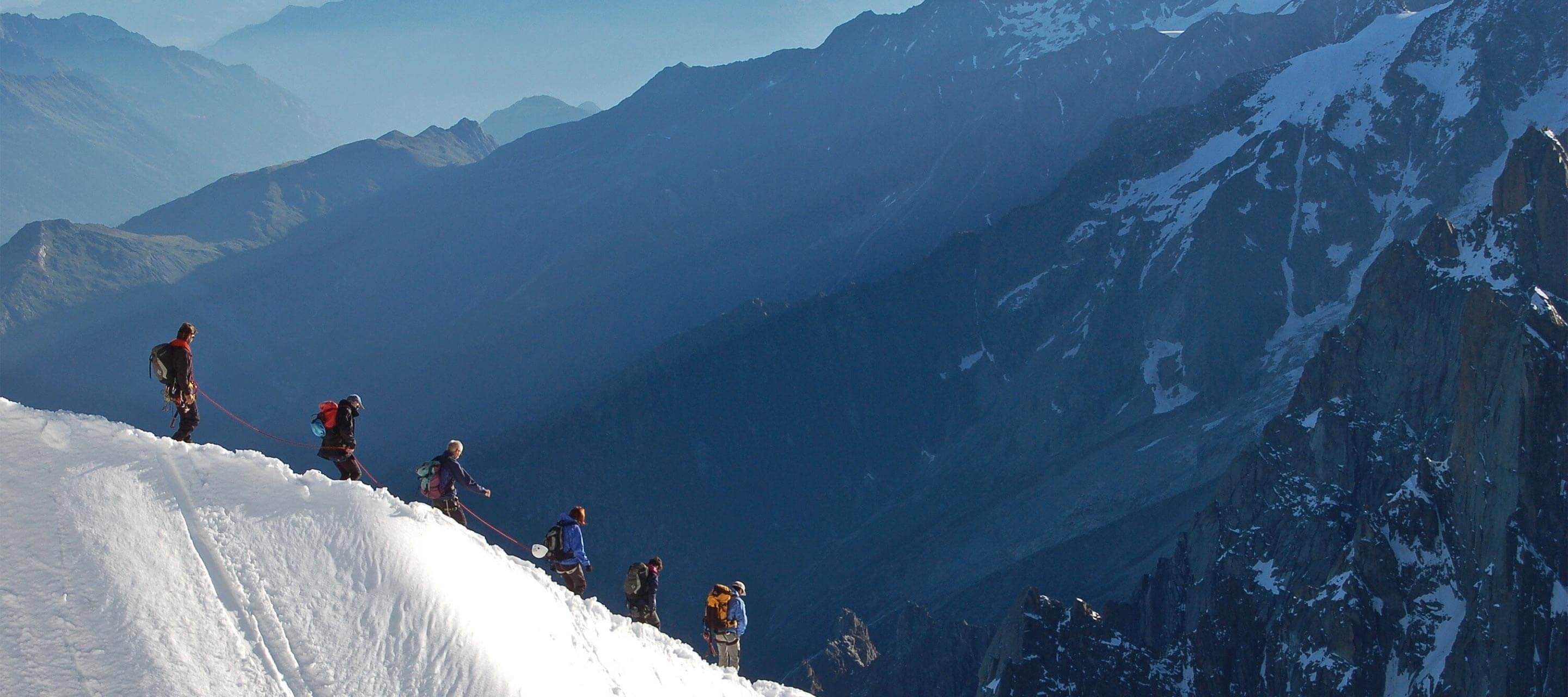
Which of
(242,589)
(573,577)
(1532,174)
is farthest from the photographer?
(1532,174)

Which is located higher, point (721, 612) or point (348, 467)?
point (348, 467)

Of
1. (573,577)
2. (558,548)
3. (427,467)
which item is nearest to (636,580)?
(573,577)

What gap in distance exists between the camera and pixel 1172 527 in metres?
195

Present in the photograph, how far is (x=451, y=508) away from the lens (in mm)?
28859

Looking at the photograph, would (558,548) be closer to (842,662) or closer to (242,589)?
(242,589)

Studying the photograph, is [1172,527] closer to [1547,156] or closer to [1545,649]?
[1547,156]

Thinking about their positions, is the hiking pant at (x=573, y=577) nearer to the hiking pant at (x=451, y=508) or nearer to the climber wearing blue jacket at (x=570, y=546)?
the climber wearing blue jacket at (x=570, y=546)

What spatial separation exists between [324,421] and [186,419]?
3.65 meters

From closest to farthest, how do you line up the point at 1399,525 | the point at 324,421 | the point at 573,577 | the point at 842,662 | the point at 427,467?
the point at 324,421 < the point at 427,467 < the point at 573,577 < the point at 1399,525 < the point at 842,662

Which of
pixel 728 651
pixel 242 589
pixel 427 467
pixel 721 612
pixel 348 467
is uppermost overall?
pixel 348 467

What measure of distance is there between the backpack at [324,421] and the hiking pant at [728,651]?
11.5 m

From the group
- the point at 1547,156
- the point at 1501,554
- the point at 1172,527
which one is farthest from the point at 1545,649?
the point at 1172,527

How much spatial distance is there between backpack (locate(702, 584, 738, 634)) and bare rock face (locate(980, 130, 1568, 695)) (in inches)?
3605

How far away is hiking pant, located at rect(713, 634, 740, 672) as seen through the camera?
32.3 m
